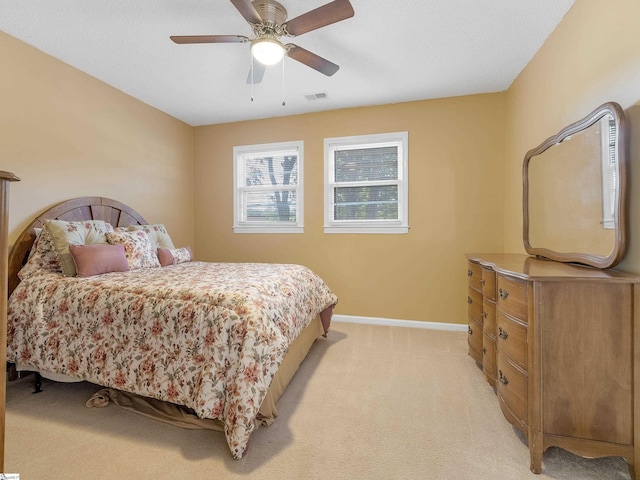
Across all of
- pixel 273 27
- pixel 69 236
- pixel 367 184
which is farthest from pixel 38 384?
pixel 367 184

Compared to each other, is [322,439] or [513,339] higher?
[513,339]

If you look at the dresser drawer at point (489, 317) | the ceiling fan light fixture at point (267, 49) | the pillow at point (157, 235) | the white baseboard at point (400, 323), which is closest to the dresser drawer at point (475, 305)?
the dresser drawer at point (489, 317)

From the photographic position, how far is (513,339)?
5.29 feet

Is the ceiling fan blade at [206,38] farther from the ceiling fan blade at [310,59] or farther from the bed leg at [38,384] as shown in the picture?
the bed leg at [38,384]

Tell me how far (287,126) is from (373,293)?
7.85ft

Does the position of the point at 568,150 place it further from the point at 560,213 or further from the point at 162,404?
the point at 162,404

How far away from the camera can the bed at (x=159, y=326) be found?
156cm

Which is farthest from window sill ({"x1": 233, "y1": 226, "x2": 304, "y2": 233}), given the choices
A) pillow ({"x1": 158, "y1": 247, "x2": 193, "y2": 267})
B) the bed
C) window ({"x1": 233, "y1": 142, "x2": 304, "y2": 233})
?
the bed

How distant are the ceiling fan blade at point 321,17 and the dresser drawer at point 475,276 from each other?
6.41 ft

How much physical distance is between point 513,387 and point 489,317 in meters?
0.56

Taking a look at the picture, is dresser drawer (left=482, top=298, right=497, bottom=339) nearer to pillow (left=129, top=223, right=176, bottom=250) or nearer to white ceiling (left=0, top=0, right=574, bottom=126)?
white ceiling (left=0, top=0, right=574, bottom=126)

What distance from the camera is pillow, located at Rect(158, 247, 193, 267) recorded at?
301 centimetres

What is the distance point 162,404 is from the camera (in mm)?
1885

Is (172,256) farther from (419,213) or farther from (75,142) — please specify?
(419,213)
